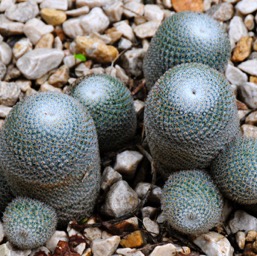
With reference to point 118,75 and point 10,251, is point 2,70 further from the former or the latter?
point 10,251

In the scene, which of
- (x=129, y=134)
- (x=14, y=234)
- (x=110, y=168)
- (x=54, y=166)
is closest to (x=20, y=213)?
(x=14, y=234)

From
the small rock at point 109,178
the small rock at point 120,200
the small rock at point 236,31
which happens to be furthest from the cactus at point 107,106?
the small rock at point 236,31

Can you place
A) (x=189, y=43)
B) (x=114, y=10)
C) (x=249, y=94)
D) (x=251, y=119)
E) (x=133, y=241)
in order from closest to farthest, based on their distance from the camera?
(x=133, y=241)
(x=189, y=43)
(x=251, y=119)
(x=249, y=94)
(x=114, y=10)

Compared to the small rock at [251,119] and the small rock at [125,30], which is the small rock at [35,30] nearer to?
the small rock at [125,30]

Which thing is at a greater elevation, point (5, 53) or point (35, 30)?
point (35, 30)

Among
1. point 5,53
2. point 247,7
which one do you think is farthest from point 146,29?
point 5,53

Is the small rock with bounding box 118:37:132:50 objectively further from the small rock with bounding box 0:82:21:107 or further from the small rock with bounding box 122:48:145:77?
the small rock with bounding box 0:82:21:107

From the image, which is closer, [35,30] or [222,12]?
[35,30]

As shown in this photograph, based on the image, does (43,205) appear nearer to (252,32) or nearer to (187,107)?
(187,107)
